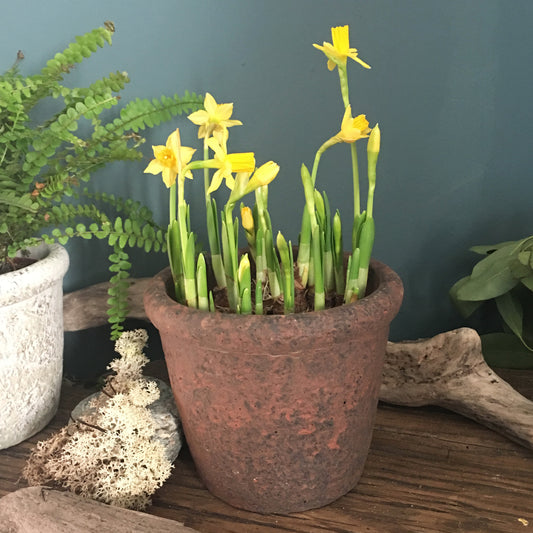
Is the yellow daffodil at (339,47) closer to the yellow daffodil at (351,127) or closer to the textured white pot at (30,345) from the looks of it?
the yellow daffodil at (351,127)

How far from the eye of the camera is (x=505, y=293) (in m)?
1.05

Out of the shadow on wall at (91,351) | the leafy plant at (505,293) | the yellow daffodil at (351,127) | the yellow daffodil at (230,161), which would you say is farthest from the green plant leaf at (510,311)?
the shadow on wall at (91,351)

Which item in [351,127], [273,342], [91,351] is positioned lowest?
[91,351]

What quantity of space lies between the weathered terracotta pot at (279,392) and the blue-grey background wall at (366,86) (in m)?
0.38

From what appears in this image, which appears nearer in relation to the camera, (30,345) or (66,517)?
(66,517)

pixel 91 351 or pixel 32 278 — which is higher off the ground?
pixel 32 278

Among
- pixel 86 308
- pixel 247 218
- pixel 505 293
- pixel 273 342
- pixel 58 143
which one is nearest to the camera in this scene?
pixel 273 342

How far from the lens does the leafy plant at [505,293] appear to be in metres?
0.98

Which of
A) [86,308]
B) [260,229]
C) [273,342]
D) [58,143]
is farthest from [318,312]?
[86,308]

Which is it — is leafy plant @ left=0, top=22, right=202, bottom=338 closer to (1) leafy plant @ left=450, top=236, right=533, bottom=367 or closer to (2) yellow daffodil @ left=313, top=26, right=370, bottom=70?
(2) yellow daffodil @ left=313, top=26, right=370, bottom=70

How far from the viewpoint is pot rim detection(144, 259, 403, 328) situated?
69 cm

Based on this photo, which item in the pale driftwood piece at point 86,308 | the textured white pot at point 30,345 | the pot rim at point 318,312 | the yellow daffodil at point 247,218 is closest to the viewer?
the pot rim at point 318,312

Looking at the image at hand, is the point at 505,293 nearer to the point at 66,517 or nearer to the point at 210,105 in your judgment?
the point at 210,105

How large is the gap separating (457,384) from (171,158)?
0.60 m
